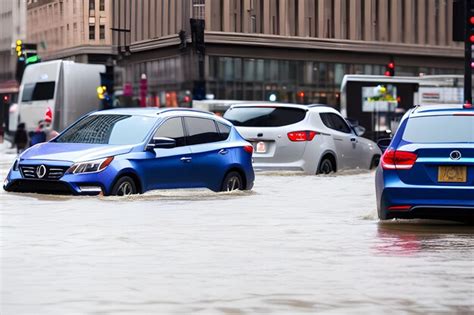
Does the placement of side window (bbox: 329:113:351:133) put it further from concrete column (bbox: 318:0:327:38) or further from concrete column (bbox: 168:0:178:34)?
concrete column (bbox: 318:0:327:38)

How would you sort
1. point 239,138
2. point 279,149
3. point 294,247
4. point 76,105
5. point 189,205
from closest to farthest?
1. point 294,247
2. point 189,205
3. point 239,138
4. point 279,149
5. point 76,105

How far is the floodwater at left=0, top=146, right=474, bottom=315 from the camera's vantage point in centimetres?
862

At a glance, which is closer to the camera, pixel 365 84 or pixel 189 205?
pixel 189 205

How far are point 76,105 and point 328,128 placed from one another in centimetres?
2934

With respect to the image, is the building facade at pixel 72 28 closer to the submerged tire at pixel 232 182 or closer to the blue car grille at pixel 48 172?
the submerged tire at pixel 232 182

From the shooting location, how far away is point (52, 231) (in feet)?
45.9

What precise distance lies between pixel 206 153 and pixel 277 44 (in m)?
71.2

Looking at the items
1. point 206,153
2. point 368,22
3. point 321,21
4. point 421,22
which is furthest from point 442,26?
point 206,153

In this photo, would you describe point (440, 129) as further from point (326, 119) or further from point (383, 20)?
point (383, 20)

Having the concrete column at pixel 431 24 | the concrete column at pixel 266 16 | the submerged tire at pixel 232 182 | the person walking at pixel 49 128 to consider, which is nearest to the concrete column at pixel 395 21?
the concrete column at pixel 431 24

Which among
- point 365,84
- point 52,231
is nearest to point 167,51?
point 365,84

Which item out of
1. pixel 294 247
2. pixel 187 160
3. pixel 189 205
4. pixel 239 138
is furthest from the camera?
pixel 239 138

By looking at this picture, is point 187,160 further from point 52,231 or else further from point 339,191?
point 52,231

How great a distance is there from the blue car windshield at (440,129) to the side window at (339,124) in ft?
43.4
